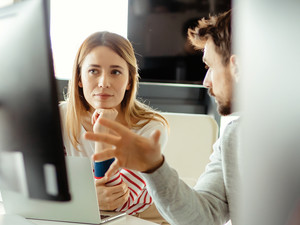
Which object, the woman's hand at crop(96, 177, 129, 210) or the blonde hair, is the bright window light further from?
the woman's hand at crop(96, 177, 129, 210)

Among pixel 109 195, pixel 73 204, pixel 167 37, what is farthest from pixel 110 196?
pixel 167 37

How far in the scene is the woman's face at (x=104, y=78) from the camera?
3.34 feet

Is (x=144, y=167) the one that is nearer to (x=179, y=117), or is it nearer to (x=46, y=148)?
(x=46, y=148)

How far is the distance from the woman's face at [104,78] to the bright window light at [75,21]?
88 cm

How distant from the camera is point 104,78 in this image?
1.04 m

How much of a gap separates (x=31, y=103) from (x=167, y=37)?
1600mm

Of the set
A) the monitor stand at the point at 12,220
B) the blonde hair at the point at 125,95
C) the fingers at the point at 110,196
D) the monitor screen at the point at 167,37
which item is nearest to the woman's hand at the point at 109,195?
the fingers at the point at 110,196

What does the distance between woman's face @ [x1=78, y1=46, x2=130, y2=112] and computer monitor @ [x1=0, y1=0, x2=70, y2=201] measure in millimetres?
600

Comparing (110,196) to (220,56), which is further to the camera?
(220,56)

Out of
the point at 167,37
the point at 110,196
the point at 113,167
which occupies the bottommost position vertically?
the point at 110,196

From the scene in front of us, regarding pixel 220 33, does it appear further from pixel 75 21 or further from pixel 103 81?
pixel 75 21

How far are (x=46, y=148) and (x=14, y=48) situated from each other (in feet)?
0.36

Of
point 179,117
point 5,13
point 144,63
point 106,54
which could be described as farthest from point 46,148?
point 144,63

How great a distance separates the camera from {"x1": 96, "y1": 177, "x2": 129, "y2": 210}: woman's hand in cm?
66
